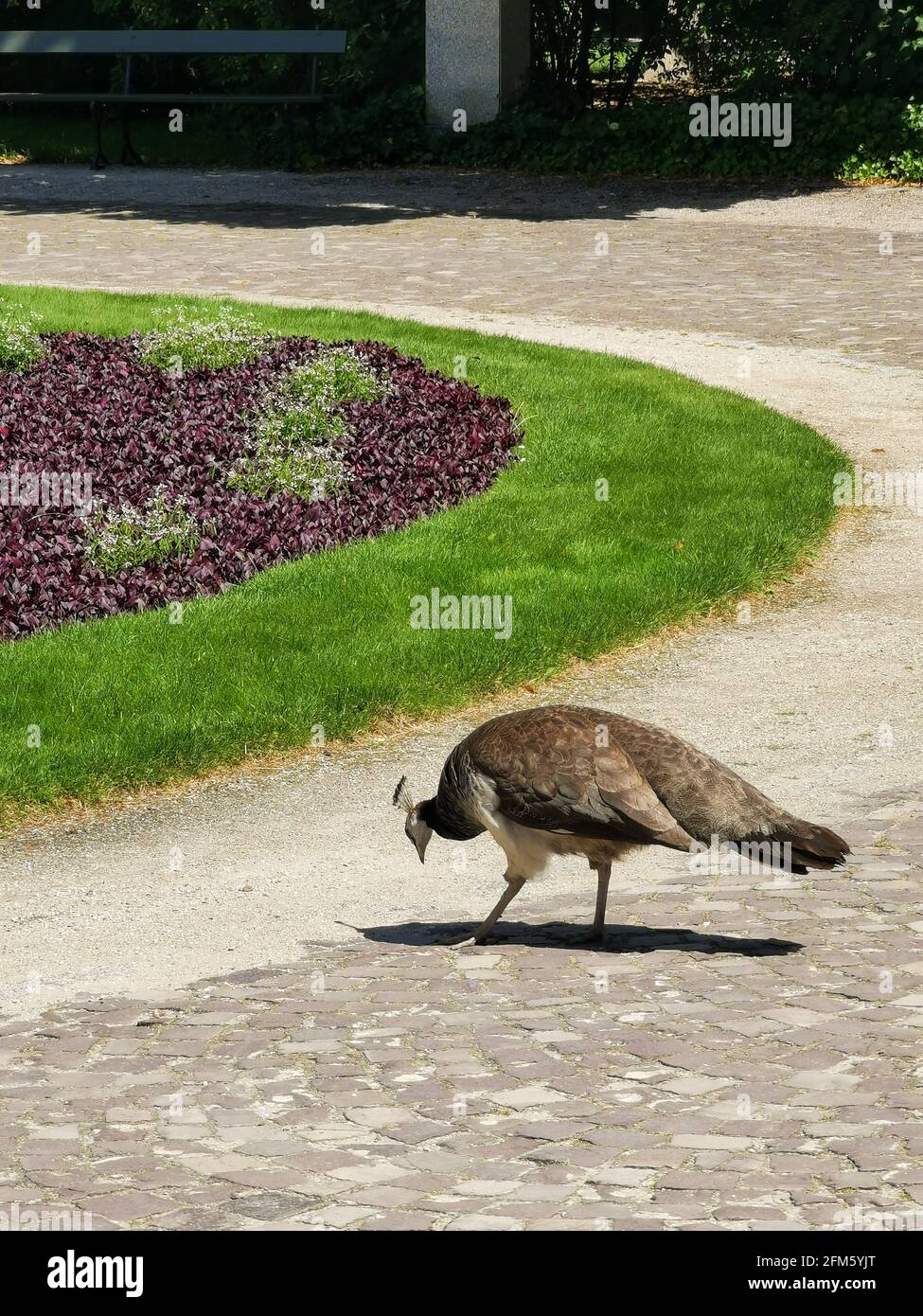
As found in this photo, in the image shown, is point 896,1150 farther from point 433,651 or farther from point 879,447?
point 879,447

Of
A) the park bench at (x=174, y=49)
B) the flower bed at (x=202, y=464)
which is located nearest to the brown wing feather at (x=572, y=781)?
the flower bed at (x=202, y=464)

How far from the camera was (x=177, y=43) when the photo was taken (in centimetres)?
2803

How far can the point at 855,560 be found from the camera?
10781 millimetres

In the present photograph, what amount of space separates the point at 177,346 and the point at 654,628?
6757mm

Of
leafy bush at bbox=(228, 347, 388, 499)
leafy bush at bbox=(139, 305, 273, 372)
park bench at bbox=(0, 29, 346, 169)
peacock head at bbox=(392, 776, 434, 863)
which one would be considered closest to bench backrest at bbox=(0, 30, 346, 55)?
park bench at bbox=(0, 29, 346, 169)

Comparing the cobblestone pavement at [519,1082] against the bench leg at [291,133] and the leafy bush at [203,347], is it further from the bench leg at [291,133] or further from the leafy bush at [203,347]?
the bench leg at [291,133]

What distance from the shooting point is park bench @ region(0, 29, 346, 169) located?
88.6 ft

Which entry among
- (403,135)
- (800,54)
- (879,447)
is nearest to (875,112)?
(800,54)

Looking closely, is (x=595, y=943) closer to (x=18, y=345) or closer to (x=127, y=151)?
(x=18, y=345)

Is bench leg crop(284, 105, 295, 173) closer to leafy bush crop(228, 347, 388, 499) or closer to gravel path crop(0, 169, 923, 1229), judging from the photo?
leafy bush crop(228, 347, 388, 499)

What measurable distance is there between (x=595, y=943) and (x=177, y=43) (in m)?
24.7

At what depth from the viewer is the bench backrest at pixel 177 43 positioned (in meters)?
27.0

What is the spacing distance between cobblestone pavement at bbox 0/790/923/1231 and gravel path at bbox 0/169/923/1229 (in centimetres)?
1

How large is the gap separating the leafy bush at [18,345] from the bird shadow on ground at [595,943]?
9.61m
